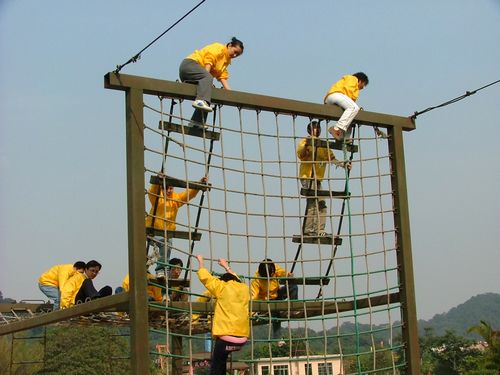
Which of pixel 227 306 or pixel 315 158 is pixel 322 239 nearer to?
pixel 315 158

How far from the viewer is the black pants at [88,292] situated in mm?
9258

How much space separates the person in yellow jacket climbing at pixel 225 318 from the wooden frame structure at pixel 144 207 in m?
0.40

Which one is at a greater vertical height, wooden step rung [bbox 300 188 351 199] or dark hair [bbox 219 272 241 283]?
wooden step rung [bbox 300 188 351 199]

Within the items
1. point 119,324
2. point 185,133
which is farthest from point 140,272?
point 119,324

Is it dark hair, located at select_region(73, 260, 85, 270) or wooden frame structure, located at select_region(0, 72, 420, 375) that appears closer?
wooden frame structure, located at select_region(0, 72, 420, 375)

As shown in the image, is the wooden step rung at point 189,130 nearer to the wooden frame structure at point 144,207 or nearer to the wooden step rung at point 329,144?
the wooden frame structure at point 144,207

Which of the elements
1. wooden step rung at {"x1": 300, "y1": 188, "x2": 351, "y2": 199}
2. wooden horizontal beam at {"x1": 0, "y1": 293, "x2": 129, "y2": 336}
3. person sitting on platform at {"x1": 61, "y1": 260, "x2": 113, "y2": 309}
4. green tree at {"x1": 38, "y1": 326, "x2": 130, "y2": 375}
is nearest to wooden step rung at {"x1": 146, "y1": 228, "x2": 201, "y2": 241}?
wooden horizontal beam at {"x1": 0, "y1": 293, "x2": 129, "y2": 336}

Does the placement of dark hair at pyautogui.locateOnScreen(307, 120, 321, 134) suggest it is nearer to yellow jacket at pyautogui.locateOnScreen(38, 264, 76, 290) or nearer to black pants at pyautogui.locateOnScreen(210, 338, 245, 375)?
black pants at pyautogui.locateOnScreen(210, 338, 245, 375)

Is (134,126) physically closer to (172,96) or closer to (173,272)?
(172,96)

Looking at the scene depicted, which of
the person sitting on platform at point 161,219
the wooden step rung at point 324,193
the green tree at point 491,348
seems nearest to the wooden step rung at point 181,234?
the person sitting on platform at point 161,219

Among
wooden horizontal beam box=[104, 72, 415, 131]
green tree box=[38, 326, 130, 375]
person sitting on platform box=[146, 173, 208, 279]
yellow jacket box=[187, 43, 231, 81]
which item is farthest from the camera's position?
green tree box=[38, 326, 130, 375]

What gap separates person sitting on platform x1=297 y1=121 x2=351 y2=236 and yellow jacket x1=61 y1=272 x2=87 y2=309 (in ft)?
8.96

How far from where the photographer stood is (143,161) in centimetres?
664

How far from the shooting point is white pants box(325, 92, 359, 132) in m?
8.07
